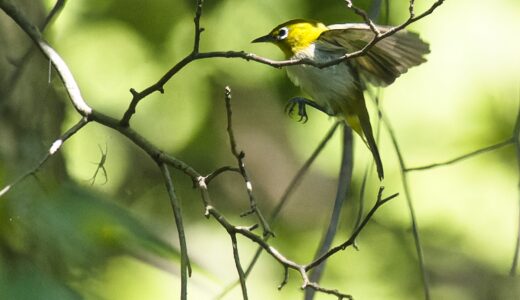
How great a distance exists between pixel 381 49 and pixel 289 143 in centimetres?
43

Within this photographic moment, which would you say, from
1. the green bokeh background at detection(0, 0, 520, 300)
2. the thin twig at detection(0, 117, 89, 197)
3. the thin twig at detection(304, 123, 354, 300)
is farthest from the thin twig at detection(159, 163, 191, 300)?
the green bokeh background at detection(0, 0, 520, 300)

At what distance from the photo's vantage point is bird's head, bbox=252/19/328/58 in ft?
5.26

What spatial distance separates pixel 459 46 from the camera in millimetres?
1929

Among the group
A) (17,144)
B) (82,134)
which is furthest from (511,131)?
(17,144)

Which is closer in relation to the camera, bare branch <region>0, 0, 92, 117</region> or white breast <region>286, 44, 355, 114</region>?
bare branch <region>0, 0, 92, 117</region>

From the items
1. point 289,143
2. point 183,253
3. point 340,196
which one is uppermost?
point 289,143

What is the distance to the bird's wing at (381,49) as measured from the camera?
4.91 feet

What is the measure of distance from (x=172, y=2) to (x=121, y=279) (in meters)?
0.57

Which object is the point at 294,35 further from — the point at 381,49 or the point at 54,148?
the point at 54,148

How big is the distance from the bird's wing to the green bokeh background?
0.25m

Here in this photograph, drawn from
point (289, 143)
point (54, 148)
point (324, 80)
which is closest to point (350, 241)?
point (54, 148)

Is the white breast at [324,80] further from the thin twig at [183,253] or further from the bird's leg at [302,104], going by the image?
the thin twig at [183,253]

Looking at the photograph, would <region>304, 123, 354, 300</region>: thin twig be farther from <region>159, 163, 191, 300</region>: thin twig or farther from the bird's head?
<region>159, 163, 191, 300</region>: thin twig

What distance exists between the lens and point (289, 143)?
1938 millimetres
